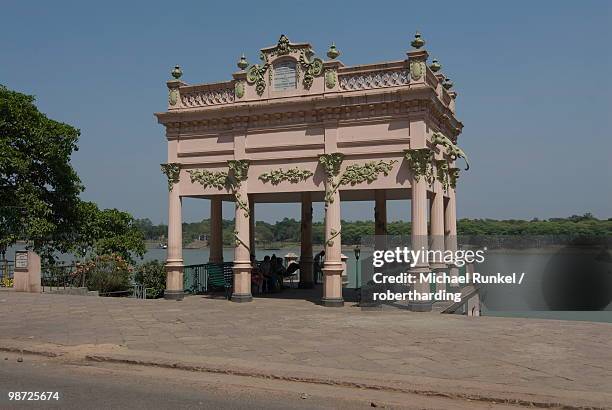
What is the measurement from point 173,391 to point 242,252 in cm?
1038

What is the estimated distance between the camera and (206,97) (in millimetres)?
18250

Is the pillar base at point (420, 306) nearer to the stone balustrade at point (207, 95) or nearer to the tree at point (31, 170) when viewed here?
the stone balustrade at point (207, 95)

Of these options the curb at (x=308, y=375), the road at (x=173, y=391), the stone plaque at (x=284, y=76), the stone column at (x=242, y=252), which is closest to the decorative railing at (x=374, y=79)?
the stone plaque at (x=284, y=76)

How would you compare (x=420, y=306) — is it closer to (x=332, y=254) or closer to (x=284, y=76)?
(x=332, y=254)

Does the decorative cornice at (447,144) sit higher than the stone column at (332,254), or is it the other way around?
the decorative cornice at (447,144)

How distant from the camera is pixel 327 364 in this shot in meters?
8.55

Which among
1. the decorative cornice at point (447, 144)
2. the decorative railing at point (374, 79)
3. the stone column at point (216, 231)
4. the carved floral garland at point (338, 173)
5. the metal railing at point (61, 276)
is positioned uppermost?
the decorative railing at point (374, 79)

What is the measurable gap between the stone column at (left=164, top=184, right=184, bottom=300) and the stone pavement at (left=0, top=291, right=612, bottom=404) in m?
2.17

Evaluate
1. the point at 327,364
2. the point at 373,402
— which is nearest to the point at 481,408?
the point at 373,402

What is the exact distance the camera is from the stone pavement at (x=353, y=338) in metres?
8.11

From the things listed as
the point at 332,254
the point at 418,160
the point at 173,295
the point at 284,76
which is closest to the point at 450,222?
the point at 418,160

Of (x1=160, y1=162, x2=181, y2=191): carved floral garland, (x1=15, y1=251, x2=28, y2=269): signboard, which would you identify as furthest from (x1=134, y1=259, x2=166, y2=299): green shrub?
(x1=160, y1=162, x2=181, y2=191): carved floral garland

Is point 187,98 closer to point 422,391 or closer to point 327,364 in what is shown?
point 327,364

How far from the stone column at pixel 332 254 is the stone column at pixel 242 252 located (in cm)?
265
